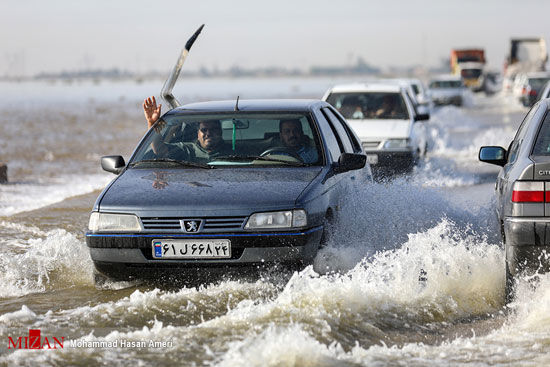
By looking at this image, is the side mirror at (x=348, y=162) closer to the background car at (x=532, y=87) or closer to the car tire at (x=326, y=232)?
the car tire at (x=326, y=232)

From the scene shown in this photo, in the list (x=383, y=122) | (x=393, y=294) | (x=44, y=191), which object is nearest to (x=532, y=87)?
(x=383, y=122)

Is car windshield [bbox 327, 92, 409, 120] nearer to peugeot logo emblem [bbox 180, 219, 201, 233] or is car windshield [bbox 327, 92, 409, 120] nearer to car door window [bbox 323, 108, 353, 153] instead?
car door window [bbox 323, 108, 353, 153]

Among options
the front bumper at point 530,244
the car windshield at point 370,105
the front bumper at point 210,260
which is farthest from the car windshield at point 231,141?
the car windshield at point 370,105

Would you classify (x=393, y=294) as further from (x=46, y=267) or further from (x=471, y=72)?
(x=471, y=72)

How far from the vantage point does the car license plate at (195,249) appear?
6.61 m

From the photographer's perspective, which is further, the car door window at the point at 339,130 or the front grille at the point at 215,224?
the car door window at the point at 339,130

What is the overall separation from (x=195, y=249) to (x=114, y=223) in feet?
2.07

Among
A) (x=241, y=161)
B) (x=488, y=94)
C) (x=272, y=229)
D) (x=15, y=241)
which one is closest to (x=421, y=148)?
(x=15, y=241)

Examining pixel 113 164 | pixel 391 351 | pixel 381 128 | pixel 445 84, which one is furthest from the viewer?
pixel 445 84

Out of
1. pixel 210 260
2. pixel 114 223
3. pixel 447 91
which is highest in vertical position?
pixel 114 223

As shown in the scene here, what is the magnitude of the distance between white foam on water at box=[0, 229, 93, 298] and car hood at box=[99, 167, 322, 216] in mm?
1193

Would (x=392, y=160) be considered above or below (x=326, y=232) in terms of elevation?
below

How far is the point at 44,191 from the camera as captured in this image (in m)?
17.1

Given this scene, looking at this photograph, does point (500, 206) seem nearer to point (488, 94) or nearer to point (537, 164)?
point (537, 164)
